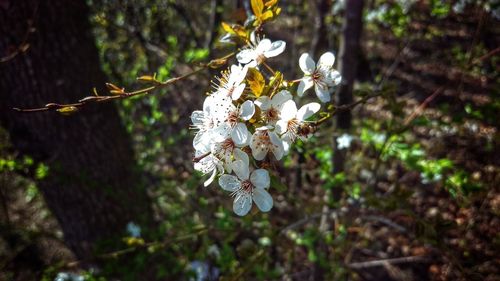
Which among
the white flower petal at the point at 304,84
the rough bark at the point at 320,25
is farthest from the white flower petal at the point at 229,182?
the rough bark at the point at 320,25

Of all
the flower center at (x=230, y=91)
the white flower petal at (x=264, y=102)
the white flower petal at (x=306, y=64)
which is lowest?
the white flower petal at (x=264, y=102)

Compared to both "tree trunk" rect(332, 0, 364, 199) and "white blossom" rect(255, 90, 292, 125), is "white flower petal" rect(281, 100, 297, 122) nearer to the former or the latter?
"white blossom" rect(255, 90, 292, 125)

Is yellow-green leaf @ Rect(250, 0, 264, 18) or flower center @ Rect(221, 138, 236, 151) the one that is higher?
yellow-green leaf @ Rect(250, 0, 264, 18)

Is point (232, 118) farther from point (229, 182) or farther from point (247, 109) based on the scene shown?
point (229, 182)

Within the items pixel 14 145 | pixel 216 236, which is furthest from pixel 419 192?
pixel 14 145

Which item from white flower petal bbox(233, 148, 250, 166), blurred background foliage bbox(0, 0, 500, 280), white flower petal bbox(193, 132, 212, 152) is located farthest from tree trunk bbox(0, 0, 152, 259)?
white flower petal bbox(233, 148, 250, 166)

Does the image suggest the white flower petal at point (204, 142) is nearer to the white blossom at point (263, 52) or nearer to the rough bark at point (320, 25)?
the white blossom at point (263, 52)

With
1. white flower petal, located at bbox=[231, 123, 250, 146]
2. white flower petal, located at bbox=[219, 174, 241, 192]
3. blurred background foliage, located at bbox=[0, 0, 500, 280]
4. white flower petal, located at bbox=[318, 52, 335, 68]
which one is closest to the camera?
white flower petal, located at bbox=[231, 123, 250, 146]
